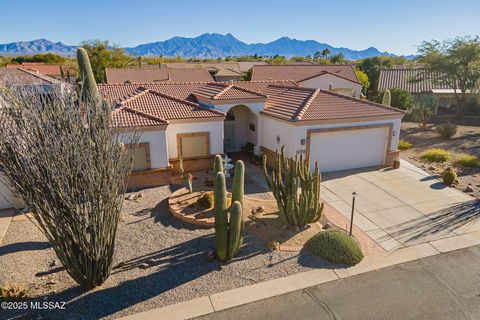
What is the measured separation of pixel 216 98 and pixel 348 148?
29.8 feet

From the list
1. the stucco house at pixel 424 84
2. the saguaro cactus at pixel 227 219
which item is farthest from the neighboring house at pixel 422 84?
the saguaro cactus at pixel 227 219

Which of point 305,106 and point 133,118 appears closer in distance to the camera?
point 133,118

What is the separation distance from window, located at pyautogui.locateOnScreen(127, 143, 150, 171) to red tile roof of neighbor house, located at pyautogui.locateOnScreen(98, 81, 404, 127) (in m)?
1.34

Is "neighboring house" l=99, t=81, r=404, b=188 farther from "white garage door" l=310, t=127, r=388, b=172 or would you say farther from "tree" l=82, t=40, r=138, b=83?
"tree" l=82, t=40, r=138, b=83

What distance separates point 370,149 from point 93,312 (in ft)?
61.0

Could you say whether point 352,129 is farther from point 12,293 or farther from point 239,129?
point 12,293

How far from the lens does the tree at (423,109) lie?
35.1m

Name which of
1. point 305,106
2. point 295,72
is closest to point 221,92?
point 305,106

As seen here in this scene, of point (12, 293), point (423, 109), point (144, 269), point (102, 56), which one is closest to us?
point (12, 293)

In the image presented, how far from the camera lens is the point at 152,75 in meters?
42.7

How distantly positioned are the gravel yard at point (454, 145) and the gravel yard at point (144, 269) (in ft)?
44.0

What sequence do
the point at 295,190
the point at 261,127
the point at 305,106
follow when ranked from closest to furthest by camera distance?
the point at 295,190 → the point at 305,106 → the point at 261,127

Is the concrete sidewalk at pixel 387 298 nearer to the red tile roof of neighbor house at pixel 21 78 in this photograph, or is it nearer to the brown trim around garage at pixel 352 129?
the red tile roof of neighbor house at pixel 21 78

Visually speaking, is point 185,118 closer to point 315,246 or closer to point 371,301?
point 315,246
